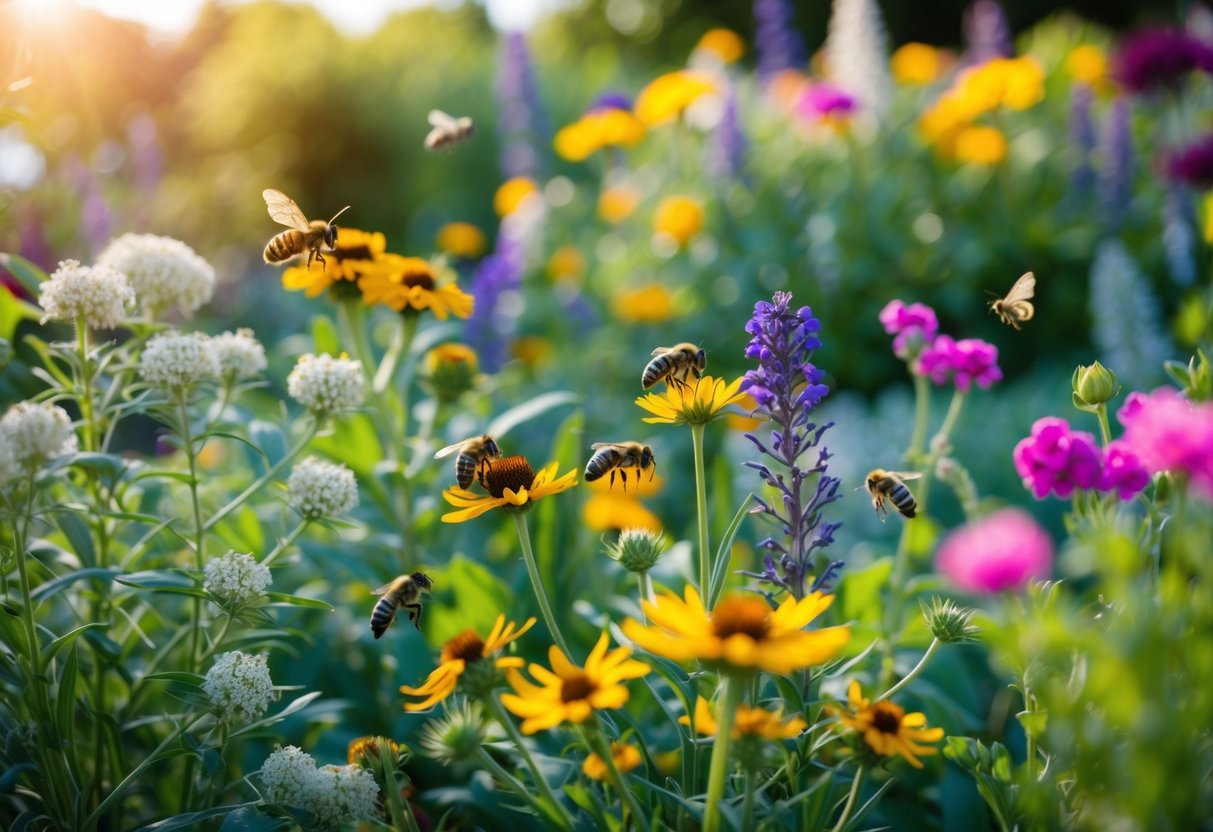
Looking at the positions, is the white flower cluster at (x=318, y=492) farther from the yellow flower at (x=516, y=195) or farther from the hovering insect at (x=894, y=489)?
the yellow flower at (x=516, y=195)

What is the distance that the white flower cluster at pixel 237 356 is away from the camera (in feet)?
4.70

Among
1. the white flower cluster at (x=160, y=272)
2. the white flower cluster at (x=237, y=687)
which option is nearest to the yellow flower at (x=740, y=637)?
the white flower cluster at (x=237, y=687)

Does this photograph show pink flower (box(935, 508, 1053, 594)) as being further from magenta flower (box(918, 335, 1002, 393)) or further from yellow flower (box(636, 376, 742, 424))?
magenta flower (box(918, 335, 1002, 393))

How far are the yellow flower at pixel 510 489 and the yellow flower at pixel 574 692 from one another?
23cm

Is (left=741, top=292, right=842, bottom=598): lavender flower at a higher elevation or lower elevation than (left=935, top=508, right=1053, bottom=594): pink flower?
higher

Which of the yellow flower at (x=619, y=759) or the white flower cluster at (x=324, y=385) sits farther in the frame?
the white flower cluster at (x=324, y=385)

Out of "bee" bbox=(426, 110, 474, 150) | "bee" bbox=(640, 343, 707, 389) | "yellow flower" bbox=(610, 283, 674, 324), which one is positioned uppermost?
"bee" bbox=(426, 110, 474, 150)

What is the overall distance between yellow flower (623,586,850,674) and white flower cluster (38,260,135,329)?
860mm

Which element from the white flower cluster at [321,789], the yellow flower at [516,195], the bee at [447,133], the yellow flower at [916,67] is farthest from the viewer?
the yellow flower at [916,67]

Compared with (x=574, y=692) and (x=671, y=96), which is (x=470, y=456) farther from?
(x=671, y=96)

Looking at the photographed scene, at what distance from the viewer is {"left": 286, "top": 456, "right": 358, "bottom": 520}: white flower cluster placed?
1.36m

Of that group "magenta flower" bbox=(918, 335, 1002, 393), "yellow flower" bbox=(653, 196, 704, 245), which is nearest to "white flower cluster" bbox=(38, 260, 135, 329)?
"magenta flower" bbox=(918, 335, 1002, 393)

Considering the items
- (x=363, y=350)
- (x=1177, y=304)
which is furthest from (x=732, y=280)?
(x=363, y=350)

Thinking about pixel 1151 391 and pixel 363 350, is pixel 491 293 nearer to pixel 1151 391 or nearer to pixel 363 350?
pixel 363 350
